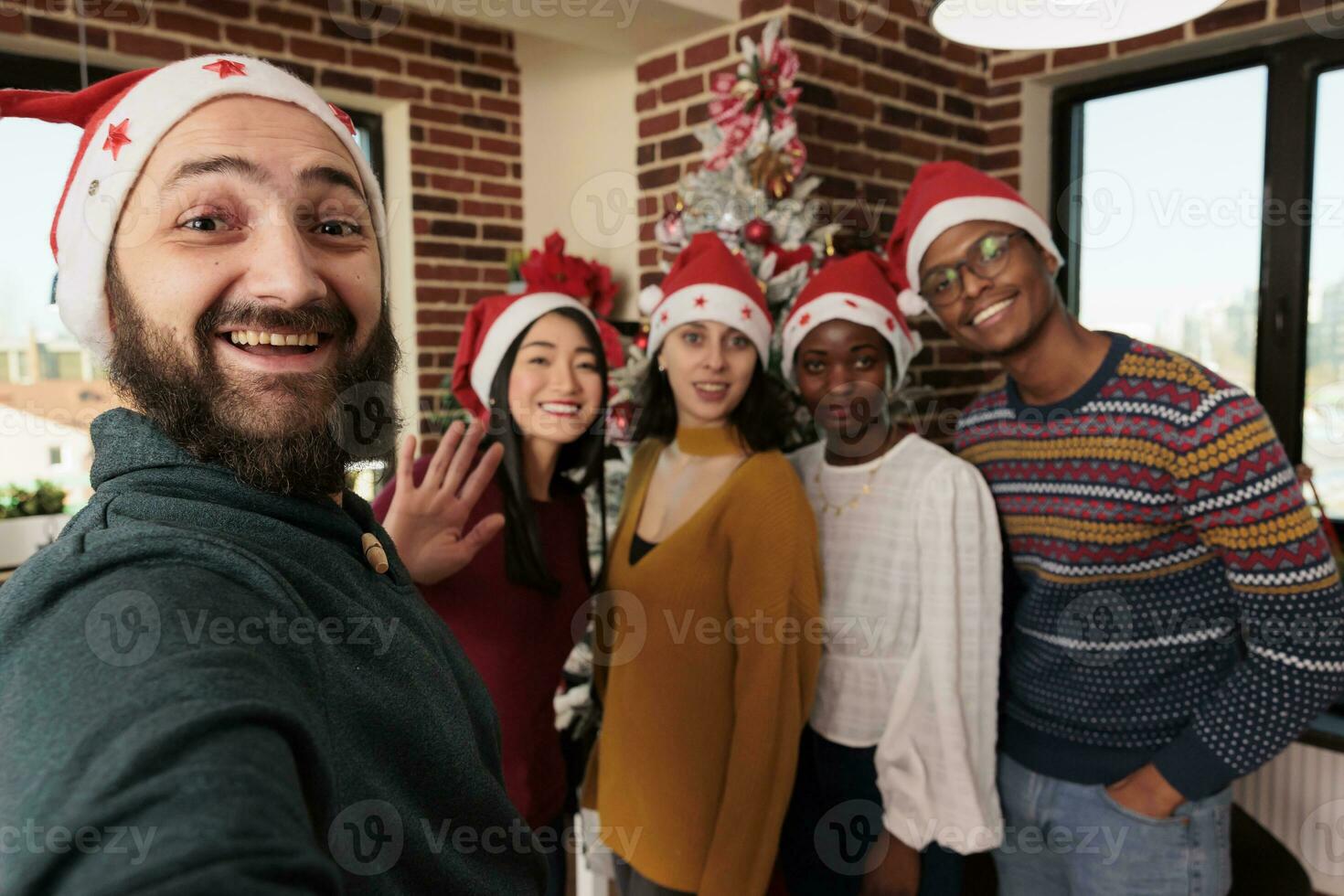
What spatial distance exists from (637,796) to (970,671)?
0.66 m

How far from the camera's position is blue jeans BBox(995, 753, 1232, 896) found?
143 cm

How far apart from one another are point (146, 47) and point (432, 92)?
3.26 feet

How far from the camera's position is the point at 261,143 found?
779 millimetres

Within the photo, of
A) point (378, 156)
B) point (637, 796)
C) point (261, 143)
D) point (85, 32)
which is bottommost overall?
point (637, 796)

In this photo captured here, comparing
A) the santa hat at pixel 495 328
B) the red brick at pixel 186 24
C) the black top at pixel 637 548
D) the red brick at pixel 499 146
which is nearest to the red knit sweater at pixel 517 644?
the black top at pixel 637 548

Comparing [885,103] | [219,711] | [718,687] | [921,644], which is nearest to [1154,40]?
[885,103]

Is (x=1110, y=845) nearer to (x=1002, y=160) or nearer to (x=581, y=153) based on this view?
(x=1002, y=160)

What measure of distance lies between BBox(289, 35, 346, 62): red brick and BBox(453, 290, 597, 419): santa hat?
176cm

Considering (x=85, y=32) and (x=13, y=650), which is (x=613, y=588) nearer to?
(x=13, y=650)

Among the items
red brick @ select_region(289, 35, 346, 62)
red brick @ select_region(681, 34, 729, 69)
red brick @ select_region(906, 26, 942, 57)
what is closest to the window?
red brick @ select_region(906, 26, 942, 57)

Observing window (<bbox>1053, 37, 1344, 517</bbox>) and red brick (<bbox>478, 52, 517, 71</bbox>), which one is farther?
red brick (<bbox>478, 52, 517, 71</bbox>)

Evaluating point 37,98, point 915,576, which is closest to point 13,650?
point 37,98

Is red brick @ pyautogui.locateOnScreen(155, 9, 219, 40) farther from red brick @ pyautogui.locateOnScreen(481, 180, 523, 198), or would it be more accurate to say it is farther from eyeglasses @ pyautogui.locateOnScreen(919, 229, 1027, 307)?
eyeglasses @ pyautogui.locateOnScreen(919, 229, 1027, 307)

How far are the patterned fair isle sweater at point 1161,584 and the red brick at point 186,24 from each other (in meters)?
2.80
